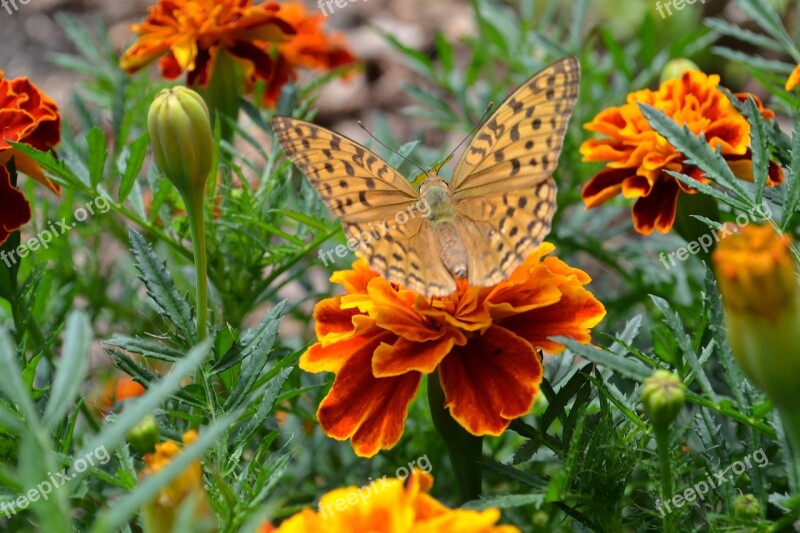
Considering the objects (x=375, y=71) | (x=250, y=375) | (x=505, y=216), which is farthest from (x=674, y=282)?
(x=375, y=71)

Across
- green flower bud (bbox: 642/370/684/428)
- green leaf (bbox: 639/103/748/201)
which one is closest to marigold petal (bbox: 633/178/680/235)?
green leaf (bbox: 639/103/748/201)

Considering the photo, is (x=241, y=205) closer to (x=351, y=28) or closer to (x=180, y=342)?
(x=180, y=342)

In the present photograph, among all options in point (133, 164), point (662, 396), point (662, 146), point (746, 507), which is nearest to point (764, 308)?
point (662, 396)

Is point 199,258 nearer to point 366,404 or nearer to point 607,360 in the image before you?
point 366,404

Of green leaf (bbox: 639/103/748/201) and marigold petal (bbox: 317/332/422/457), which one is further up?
green leaf (bbox: 639/103/748/201)

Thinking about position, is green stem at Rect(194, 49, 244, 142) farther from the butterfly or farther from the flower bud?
the flower bud
